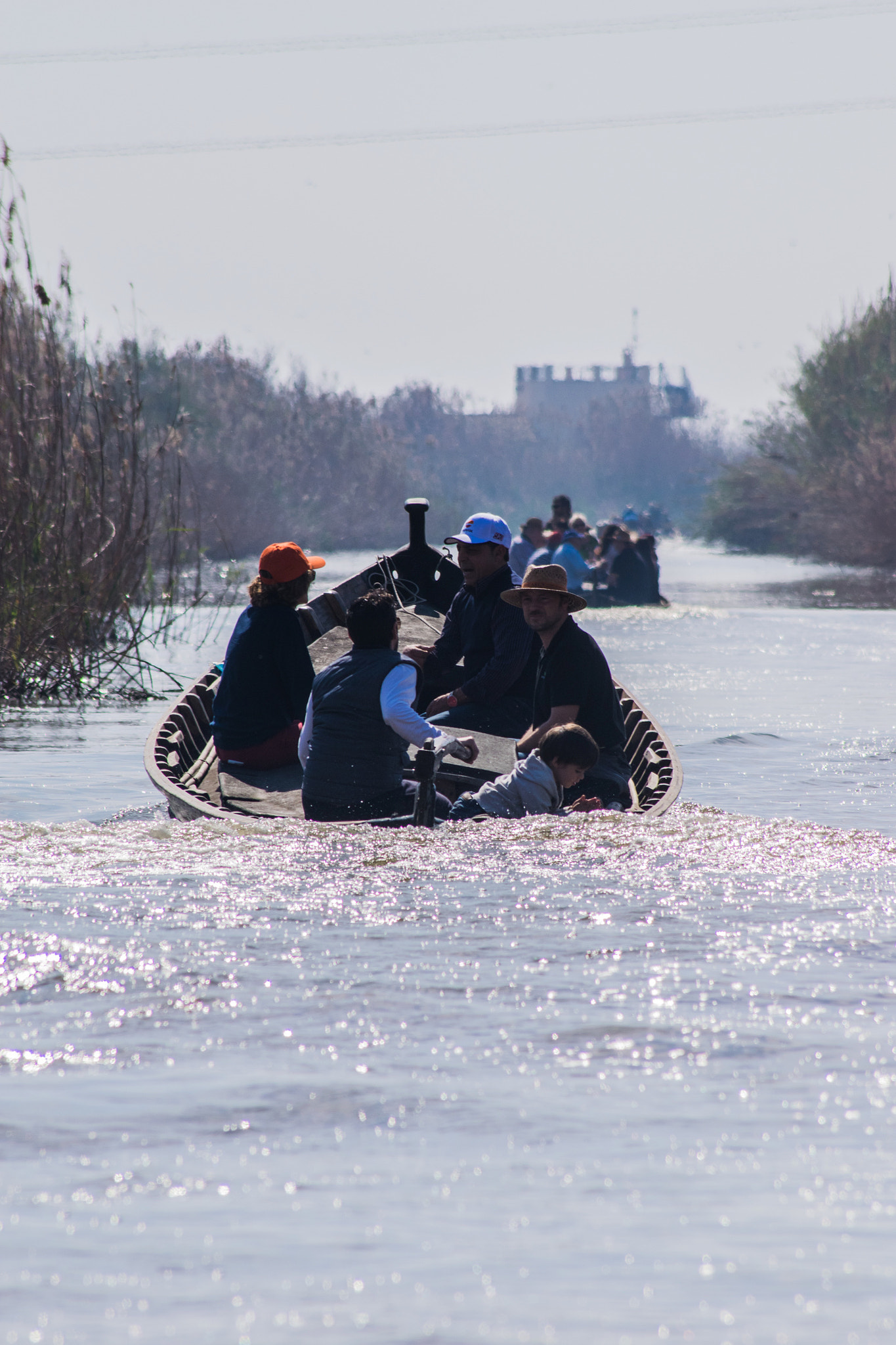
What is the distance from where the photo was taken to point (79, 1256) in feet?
12.5

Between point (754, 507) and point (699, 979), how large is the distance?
5104cm

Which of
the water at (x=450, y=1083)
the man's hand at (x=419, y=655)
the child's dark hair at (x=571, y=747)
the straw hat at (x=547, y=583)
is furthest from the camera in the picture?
the man's hand at (x=419, y=655)

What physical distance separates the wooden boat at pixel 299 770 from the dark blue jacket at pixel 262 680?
32cm

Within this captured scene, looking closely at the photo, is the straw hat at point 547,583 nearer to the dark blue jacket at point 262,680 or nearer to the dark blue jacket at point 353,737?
the dark blue jacket at point 353,737

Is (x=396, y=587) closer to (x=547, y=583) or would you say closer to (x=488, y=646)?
(x=488, y=646)

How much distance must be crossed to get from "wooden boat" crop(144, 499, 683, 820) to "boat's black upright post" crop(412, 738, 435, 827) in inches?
38.5

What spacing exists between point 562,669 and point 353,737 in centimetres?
112

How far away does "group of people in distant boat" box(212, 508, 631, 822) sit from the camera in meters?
7.25

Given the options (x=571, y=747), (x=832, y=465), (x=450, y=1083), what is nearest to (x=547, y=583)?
Result: (x=571, y=747)

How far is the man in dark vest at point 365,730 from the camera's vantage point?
7.12 metres

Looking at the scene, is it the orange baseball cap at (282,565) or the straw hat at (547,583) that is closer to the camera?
the straw hat at (547,583)

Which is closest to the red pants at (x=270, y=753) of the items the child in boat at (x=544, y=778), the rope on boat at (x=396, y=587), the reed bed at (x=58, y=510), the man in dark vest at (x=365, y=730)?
the man in dark vest at (x=365, y=730)

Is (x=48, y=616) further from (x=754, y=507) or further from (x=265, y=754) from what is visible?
(x=754, y=507)

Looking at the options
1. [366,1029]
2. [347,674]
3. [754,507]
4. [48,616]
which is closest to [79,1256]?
[366,1029]
